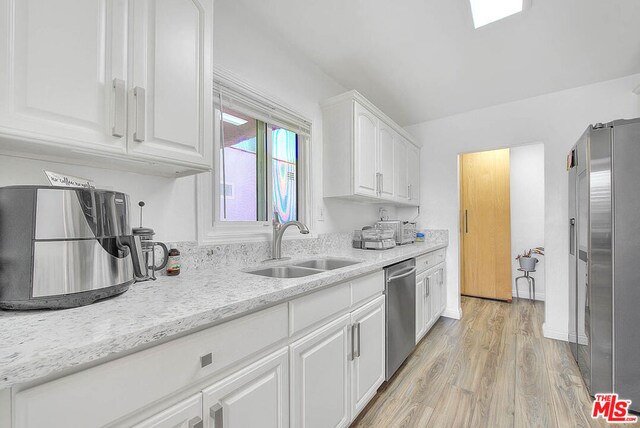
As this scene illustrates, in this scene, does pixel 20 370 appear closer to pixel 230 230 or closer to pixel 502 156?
pixel 230 230

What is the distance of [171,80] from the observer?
1.08m

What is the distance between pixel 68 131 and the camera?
2.72 ft

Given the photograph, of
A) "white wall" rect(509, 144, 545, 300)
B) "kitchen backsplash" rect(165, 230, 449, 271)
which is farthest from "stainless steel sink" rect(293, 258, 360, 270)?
"white wall" rect(509, 144, 545, 300)

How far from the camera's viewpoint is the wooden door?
3908 millimetres

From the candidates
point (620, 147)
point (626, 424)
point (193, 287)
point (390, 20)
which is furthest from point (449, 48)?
point (626, 424)

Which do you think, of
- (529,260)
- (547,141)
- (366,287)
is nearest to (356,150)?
(366,287)

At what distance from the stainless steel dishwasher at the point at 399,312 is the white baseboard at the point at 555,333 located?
5.01ft

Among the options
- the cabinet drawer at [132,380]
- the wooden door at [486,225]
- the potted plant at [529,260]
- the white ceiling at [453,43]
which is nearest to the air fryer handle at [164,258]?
the cabinet drawer at [132,380]

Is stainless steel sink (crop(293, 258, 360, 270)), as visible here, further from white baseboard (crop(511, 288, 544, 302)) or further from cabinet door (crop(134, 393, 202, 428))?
white baseboard (crop(511, 288, 544, 302))

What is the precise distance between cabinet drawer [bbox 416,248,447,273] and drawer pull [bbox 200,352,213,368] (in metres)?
1.97

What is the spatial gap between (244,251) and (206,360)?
3.07 ft

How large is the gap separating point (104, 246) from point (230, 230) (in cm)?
85

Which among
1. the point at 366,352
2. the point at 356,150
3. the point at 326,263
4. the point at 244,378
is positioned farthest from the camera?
the point at 356,150

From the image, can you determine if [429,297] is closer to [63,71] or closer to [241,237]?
[241,237]
